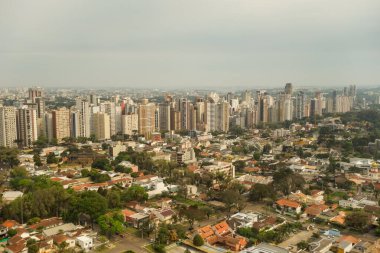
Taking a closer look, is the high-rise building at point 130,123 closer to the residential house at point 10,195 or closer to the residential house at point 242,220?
the residential house at point 10,195

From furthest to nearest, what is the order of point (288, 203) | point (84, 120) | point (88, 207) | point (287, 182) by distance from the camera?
point (84, 120)
point (287, 182)
point (288, 203)
point (88, 207)

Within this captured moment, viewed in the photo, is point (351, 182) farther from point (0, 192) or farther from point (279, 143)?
point (0, 192)

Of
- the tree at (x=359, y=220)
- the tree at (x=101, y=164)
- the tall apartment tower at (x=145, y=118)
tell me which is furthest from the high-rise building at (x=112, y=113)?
the tree at (x=359, y=220)

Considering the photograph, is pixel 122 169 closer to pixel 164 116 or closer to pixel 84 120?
pixel 84 120

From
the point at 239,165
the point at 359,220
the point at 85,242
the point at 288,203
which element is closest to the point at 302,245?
the point at 359,220

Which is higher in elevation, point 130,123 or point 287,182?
point 130,123

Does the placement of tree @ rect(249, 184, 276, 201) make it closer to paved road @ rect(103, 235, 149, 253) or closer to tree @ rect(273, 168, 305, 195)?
tree @ rect(273, 168, 305, 195)
